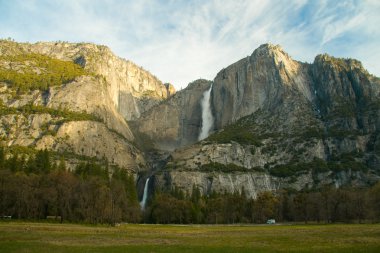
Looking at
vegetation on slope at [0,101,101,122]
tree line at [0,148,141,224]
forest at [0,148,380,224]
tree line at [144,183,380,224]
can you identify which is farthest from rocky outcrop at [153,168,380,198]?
tree line at [0,148,141,224]

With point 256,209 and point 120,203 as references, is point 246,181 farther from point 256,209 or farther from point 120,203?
point 120,203

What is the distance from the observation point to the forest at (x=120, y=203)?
3644 inches

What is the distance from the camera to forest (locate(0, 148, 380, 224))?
92562 mm

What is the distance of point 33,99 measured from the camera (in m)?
196

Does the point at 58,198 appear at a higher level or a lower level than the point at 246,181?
lower

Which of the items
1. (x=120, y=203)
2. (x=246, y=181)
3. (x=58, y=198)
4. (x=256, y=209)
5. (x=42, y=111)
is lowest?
(x=256, y=209)

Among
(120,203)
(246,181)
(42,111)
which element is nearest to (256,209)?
(120,203)

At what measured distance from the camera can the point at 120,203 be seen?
106750 millimetres

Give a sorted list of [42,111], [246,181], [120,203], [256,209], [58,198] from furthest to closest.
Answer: [246,181]
[42,111]
[256,209]
[120,203]
[58,198]

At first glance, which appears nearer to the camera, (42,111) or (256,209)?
(256,209)

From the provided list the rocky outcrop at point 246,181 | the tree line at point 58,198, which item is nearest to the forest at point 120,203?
the tree line at point 58,198

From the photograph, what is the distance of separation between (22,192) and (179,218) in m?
58.2

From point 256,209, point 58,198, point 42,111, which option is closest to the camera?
point 58,198

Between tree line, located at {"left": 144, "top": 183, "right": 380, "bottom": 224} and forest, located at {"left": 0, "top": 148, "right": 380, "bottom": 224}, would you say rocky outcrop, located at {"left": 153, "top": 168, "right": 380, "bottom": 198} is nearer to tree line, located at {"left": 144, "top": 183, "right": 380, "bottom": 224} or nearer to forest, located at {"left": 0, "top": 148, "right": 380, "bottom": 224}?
forest, located at {"left": 0, "top": 148, "right": 380, "bottom": 224}
